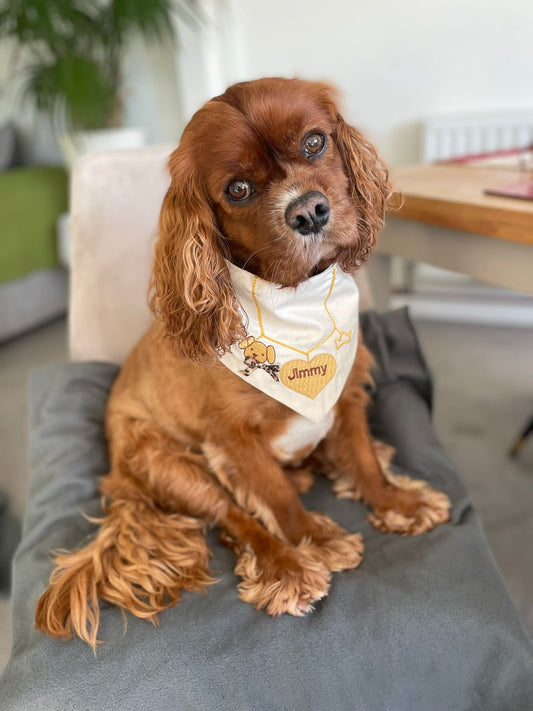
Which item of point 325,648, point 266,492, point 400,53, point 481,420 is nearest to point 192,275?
point 266,492

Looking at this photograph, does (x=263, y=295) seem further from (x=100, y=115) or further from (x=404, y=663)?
(x=100, y=115)

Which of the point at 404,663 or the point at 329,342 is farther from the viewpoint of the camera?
the point at 329,342

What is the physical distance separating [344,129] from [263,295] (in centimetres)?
44

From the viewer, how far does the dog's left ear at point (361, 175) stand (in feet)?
4.17

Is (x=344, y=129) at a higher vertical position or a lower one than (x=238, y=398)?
higher

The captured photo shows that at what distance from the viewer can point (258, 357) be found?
50.4 inches

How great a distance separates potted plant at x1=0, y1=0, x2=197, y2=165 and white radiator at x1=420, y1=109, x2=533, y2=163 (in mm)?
1786

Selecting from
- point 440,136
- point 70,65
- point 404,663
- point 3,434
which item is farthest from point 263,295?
point 70,65

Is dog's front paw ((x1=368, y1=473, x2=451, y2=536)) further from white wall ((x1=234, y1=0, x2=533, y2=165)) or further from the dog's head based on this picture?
white wall ((x1=234, y1=0, x2=533, y2=165))

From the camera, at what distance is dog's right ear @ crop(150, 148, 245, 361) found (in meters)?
1.17

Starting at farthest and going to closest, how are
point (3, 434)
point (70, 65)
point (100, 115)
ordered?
point (100, 115) < point (70, 65) < point (3, 434)

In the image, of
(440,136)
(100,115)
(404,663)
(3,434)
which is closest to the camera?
(404,663)

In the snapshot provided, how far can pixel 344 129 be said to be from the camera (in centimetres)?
127

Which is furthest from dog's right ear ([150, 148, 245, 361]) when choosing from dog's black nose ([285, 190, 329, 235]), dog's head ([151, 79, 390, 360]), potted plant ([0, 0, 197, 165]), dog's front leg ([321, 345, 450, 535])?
potted plant ([0, 0, 197, 165])
